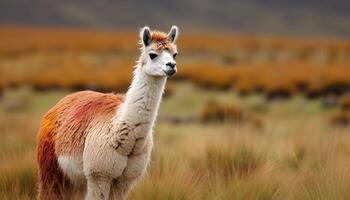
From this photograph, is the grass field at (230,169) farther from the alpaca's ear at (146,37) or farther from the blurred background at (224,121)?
the alpaca's ear at (146,37)

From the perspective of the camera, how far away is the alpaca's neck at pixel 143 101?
199 inches

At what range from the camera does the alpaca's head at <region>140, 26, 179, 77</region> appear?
495 cm

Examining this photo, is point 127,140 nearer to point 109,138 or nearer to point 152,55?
point 109,138

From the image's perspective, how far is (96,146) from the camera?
5062 mm

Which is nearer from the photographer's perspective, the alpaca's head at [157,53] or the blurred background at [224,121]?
the alpaca's head at [157,53]

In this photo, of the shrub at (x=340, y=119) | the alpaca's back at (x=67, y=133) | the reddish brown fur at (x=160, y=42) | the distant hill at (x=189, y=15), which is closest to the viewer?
the reddish brown fur at (x=160, y=42)

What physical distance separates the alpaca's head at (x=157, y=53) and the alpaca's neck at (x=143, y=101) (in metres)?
0.09

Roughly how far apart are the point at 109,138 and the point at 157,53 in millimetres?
758

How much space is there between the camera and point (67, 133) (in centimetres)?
539

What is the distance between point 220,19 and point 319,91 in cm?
12611

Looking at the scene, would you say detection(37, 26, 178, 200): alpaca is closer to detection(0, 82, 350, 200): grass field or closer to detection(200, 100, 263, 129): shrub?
detection(0, 82, 350, 200): grass field

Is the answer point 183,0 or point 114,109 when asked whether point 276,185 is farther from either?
point 183,0

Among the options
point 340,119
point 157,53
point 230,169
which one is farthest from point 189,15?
point 157,53

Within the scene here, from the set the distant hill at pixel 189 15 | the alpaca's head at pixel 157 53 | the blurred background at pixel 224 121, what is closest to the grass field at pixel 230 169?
the blurred background at pixel 224 121
